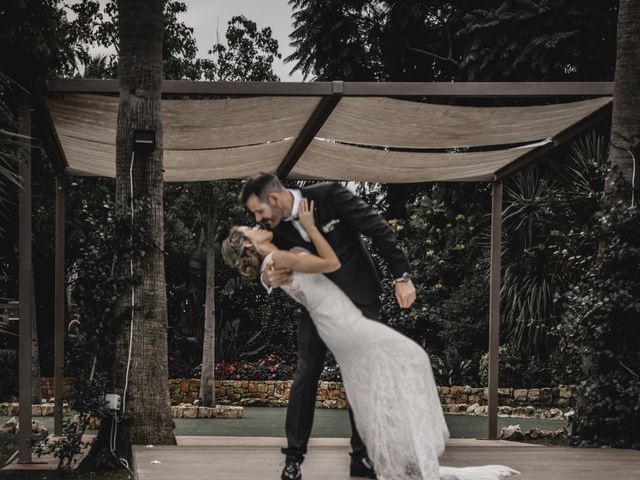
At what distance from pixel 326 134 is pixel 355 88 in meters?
1.68

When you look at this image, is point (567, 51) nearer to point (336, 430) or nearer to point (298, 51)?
point (298, 51)

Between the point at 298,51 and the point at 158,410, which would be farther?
the point at 298,51

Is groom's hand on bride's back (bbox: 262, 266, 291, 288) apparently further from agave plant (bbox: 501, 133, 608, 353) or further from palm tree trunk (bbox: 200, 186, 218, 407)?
palm tree trunk (bbox: 200, 186, 218, 407)

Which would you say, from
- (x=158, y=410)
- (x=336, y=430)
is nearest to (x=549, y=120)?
(x=158, y=410)

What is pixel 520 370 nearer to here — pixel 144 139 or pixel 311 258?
pixel 144 139

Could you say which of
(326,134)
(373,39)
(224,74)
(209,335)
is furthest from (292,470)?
(373,39)

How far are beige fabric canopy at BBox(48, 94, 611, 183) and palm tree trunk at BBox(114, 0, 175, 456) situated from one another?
454 millimetres

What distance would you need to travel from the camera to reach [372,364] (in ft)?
13.6

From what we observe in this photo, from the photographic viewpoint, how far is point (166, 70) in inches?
623

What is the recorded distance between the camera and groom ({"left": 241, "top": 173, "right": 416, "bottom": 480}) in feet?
13.9

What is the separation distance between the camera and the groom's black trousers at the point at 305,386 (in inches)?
170

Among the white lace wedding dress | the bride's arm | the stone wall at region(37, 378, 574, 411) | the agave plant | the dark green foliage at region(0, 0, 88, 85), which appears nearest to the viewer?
the white lace wedding dress

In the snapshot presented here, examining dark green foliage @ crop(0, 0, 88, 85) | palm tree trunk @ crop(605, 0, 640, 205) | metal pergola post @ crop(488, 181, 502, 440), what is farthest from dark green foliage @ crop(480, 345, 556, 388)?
dark green foliage @ crop(0, 0, 88, 85)

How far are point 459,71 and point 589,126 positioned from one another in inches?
419
